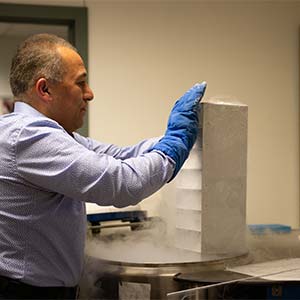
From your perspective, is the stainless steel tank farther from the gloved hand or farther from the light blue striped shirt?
the gloved hand

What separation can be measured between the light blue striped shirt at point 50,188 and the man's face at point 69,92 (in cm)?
5

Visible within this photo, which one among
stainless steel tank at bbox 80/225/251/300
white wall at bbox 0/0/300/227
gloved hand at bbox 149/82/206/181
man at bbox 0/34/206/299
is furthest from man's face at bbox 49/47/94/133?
white wall at bbox 0/0/300/227

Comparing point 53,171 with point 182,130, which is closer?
point 53,171

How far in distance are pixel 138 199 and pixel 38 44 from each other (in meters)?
0.38

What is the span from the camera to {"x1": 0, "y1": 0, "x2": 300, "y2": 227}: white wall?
1963 millimetres

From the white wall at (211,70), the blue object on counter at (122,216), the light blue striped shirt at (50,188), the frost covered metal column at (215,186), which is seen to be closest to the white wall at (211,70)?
the white wall at (211,70)

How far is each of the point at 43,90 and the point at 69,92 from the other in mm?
53

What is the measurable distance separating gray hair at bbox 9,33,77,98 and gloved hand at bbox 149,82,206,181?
25 cm

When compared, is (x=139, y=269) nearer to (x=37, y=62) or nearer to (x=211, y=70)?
(x=37, y=62)

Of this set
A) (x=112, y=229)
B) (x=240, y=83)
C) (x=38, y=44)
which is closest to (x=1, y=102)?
(x=240, y=83)

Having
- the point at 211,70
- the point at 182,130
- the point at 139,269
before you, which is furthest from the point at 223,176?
the point at 211,70

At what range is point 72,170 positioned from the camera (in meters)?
0.91

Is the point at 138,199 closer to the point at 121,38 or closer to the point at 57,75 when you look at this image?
the point at 57,75

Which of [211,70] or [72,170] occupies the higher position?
[211,70]
